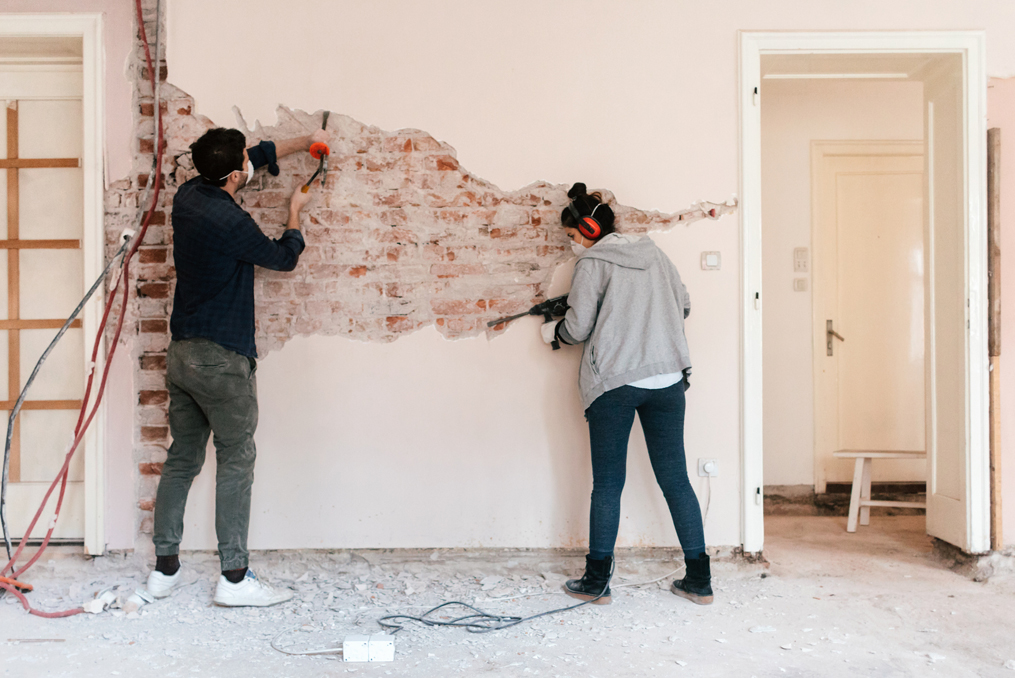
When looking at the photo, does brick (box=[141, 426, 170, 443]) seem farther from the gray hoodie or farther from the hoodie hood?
the hoodie hood

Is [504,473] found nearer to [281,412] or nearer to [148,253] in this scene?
[281,412]

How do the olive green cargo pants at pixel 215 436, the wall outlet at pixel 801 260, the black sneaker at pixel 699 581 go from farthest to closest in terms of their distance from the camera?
the wall outlet at pixel 801 260
the black sneaker at pixel 699 581
the olive green cargo pants at pixel 215 436

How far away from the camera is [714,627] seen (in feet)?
→ 6.81

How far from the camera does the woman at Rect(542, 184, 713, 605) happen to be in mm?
2223

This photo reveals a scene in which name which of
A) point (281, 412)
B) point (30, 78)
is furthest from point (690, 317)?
point (30, 78)

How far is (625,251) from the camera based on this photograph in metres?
2.26

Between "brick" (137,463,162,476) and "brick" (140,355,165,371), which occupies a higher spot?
"brick" (140,355,165,371)

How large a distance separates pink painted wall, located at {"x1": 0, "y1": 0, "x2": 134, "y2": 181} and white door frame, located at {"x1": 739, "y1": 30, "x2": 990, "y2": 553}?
7.75 ft

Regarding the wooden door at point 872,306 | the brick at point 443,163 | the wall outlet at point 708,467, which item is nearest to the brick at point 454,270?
the brick at point 443,163

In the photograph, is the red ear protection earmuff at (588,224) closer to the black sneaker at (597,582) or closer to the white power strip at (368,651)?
the black sneaker at (597,582)

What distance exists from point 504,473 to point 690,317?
0.95 m

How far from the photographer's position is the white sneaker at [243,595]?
2209mm

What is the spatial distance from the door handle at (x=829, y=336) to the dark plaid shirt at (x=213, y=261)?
2.97m

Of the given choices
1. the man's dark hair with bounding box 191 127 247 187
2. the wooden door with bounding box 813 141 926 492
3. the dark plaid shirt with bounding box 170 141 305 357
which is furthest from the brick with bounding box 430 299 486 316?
the wooden door with bounding box 813 141 926 492
